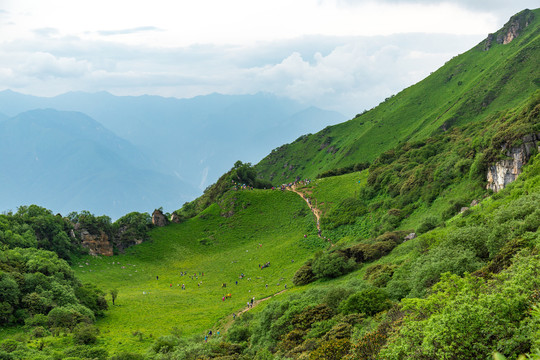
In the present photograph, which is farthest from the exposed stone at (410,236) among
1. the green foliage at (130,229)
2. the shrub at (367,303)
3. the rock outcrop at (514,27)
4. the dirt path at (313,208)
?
the rock outcrop at (514,27)

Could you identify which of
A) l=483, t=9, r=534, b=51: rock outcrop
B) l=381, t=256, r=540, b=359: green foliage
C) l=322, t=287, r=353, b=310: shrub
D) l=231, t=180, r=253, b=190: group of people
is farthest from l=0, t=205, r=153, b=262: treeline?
l=483, t=9, r=534, b=51: rock outcrop

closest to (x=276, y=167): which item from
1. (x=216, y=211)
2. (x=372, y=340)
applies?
(x=216, y=211)

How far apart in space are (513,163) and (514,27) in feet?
441

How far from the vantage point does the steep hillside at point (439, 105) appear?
11662 centimetres

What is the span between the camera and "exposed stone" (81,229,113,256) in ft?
250

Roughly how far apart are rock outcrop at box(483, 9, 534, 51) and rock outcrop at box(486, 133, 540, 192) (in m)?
130

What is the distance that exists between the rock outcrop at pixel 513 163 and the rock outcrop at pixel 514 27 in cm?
12988

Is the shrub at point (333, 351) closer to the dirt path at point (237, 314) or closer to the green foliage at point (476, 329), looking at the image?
the green foliage at point (476, 329)

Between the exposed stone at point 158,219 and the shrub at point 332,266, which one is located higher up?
the exposed stone at point 158,219

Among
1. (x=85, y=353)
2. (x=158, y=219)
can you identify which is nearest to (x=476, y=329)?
(x=85, y=353)

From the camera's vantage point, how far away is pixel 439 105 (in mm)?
143125

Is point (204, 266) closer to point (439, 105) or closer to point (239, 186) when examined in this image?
point (239, 186)

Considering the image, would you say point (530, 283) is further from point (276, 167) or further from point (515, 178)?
point (276, 167)

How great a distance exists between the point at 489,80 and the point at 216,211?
4055 inches
